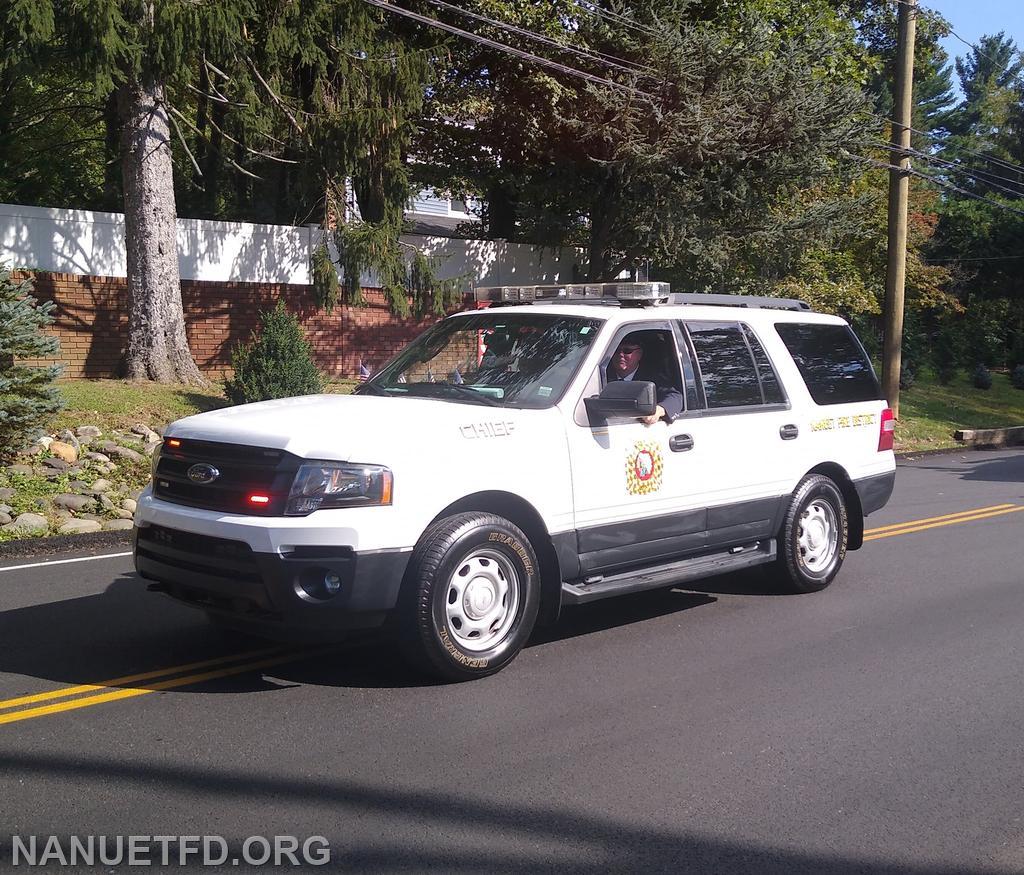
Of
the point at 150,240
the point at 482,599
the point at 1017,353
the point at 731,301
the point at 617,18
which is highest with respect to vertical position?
the point at 617,18

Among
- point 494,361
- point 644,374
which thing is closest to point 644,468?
point 644,374

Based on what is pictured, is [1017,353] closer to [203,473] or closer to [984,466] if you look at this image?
[984,466]

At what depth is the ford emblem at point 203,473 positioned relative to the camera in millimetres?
5520

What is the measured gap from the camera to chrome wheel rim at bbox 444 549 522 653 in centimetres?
562

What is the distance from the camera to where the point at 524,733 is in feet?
16.6

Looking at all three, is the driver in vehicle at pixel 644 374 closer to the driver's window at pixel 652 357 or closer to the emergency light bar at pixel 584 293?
the driver's window at pixel 652 357

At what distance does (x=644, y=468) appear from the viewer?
6.60m

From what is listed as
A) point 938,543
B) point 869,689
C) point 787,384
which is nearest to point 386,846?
point 869,689

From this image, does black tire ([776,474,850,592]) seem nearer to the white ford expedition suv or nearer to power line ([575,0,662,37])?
the white ford expedition suv

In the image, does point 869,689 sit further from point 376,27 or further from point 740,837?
point 376,27

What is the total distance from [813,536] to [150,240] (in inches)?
430

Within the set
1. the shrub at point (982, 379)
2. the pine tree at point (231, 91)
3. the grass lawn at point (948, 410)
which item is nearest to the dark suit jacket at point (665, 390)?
the pine tree at point (231, 91)

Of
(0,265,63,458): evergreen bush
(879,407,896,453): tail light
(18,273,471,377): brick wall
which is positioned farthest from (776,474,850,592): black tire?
(18,273,471,377): brick wall

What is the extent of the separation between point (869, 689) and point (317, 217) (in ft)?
53.6
